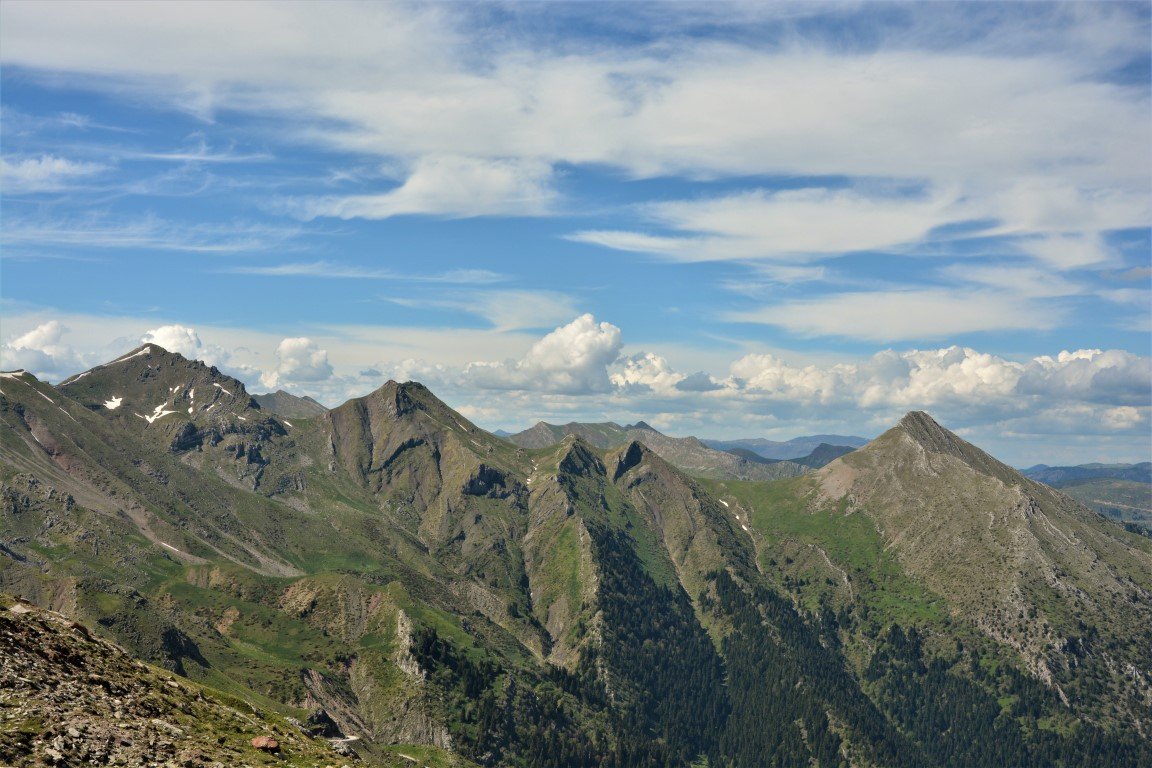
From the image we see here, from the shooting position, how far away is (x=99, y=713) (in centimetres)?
7856

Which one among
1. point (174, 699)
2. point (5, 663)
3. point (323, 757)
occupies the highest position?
point (5, 663)

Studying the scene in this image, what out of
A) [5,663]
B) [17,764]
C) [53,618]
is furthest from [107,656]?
[17,764]

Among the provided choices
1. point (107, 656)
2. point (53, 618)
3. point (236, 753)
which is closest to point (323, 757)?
point (236, 753)

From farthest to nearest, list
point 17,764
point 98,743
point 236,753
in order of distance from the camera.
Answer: point 236,753 → point 98,743 → point 17,764

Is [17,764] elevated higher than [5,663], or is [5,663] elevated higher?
[5,663]

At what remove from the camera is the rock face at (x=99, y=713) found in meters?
71.3

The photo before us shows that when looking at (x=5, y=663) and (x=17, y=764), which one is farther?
(x=5, y=663)

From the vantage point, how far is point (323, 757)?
97188 mm

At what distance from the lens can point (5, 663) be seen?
→ 251 ft

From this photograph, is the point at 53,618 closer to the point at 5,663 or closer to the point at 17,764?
the point at 5,663

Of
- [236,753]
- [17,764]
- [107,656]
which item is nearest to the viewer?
[17,764]

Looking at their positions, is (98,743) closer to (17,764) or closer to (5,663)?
(17,764)

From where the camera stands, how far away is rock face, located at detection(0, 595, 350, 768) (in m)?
71.3

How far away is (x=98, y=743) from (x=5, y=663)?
12.8 metres
